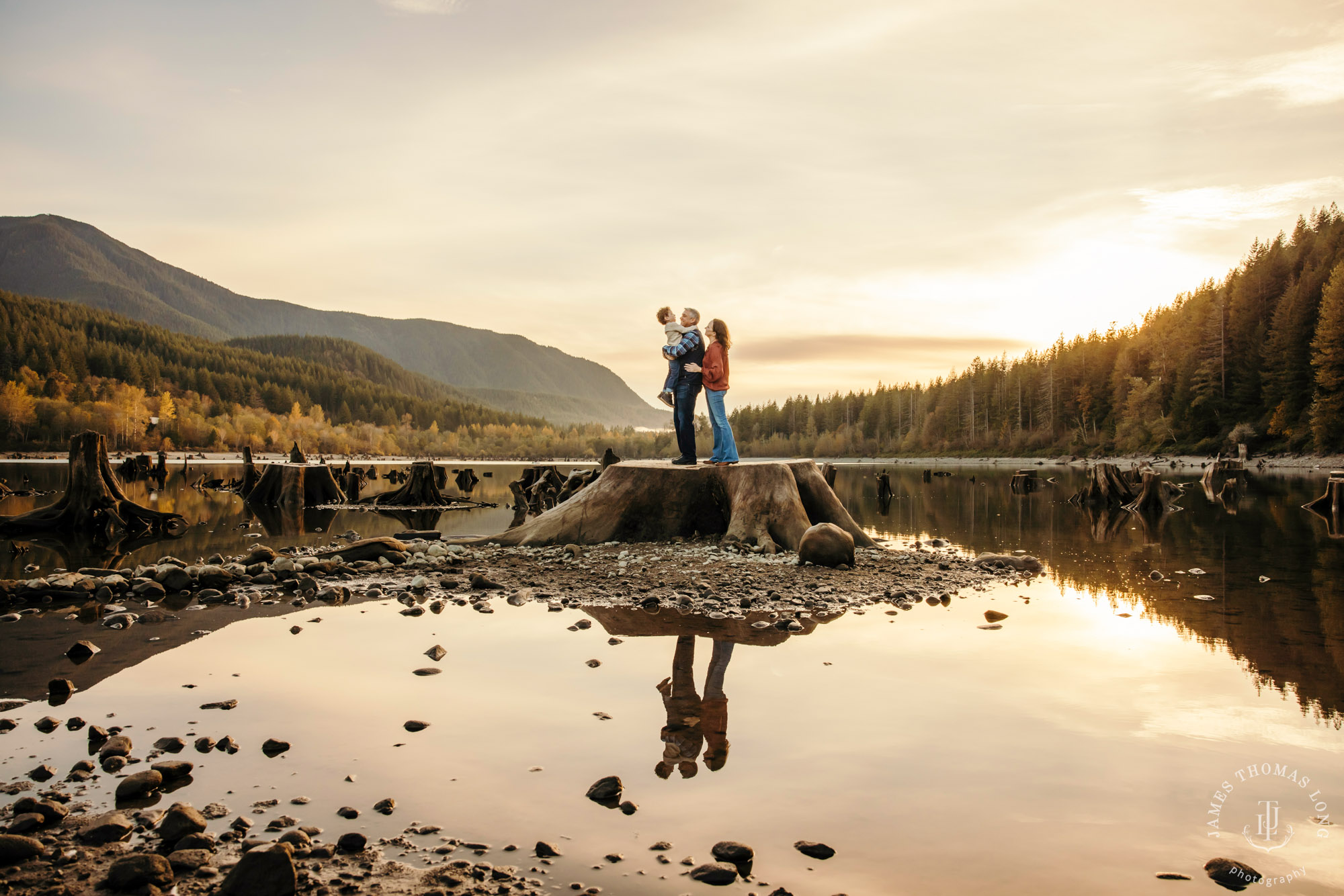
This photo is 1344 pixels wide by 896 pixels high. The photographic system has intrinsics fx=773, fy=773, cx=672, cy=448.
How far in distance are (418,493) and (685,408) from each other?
21858 millimetres

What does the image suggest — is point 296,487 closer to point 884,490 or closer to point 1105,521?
point 884,490

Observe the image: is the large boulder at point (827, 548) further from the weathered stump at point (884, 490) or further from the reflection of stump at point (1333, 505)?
the weathered stump at point (884, 490)

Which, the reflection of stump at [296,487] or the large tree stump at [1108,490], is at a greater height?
the large tree stump at [1108,490]

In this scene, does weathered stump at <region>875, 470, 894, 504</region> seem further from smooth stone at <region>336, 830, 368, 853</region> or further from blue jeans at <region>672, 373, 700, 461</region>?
smooth stone at <region>336, 830, 368, 853</region>

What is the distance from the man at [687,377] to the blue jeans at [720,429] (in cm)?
33

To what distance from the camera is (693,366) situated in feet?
46.8

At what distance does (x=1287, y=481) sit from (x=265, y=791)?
6620 cm

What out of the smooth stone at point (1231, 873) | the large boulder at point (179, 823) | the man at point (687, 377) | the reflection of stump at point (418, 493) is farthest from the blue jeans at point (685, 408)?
the reflection of stump at point (418, 493)

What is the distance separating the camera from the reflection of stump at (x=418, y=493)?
3275 cm

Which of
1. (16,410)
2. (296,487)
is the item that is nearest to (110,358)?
(16,410)

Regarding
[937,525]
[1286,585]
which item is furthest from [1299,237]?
[1286,585]

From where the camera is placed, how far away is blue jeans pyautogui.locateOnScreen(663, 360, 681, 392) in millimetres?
14516

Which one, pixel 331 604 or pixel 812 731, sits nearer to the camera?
pixel 812 731

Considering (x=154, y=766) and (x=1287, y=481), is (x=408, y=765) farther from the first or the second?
(x=1287, y=481)
